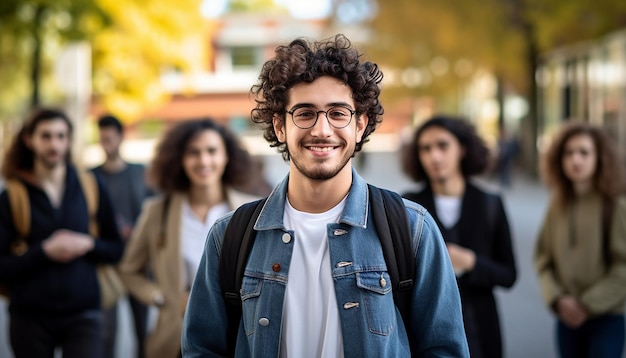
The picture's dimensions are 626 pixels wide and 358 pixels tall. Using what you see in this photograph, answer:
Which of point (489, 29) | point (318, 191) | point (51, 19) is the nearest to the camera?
point (318, 191)

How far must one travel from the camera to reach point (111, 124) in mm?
8055

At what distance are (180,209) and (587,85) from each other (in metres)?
24.2

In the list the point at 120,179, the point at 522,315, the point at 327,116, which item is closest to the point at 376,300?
the point at 327,116

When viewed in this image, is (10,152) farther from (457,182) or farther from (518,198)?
(518,198)

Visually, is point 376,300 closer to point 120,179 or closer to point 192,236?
point 192,236

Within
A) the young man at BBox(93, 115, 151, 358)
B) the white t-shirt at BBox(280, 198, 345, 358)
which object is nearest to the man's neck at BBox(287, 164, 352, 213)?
the white t-shirt at BBox(280, 198, 345, 358)

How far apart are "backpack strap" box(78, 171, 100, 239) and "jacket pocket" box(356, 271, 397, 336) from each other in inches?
126

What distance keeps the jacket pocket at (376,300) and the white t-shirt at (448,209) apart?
7.89ft

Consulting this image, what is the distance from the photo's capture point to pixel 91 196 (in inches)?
217

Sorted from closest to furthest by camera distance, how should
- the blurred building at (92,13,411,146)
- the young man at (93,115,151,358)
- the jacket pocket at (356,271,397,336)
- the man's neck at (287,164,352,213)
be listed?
the jacket pocket at (356,271,397,336)
the man's neck at (287,164,352,213)
the young man at (93,115,151,358)
the blurred building at (92,13,411,146)

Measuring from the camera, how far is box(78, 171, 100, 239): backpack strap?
5.48 meters

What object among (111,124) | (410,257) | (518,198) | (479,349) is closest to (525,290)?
(111,124)

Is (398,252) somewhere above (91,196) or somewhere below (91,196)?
below

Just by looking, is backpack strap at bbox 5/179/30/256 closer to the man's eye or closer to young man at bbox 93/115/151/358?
young man at bbox 93/115/151/358
